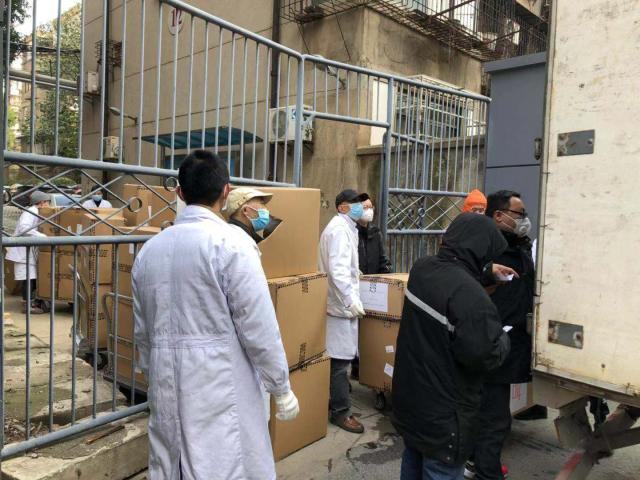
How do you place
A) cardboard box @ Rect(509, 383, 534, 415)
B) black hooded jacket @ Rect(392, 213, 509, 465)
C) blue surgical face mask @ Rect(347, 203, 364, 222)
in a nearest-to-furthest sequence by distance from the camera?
black hooded jacket @ Rect(392, 213, 509, 465), cardboard box @ Rect(509, 383, 534, 415), blue surgical face mask @ Rect(347, 203, 364, 222)

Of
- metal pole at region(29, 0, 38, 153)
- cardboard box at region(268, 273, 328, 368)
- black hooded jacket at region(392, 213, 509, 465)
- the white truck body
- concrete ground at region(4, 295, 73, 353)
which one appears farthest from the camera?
concrete ground at region(4, 295, 73, 353)

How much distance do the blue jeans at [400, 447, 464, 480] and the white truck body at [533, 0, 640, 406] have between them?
592 millimetres

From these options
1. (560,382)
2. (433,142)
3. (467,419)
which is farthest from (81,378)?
(433,142)

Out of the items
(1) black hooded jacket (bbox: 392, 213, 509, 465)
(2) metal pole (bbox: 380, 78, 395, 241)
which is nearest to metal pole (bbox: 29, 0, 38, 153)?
(1) black hooded jacket (bbox: 392, 213, 509, 465)

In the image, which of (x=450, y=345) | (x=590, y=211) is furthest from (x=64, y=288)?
(x=590, y=211)

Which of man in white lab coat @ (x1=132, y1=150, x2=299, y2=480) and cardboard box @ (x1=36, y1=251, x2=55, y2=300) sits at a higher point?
man in white lab coat @ (x1=132, y1=150, x2=299, y2=480)

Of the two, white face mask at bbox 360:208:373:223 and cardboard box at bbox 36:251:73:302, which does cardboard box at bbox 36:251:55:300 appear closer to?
cardboard box at bbox 36:251:73:302

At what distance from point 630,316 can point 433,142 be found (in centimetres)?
416

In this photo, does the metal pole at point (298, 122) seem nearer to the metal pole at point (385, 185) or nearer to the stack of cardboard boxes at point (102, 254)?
the stack of cardboard boxes at point (102, 254)

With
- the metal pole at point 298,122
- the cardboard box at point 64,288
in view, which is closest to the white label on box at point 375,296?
the metal pole at point 298,122

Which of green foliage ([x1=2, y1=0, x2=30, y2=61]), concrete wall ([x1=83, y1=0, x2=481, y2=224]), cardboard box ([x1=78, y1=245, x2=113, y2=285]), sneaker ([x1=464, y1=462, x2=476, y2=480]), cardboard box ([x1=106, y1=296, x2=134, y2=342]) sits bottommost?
sneaker ([x1=464, y1=462, x2=476, y2=480])

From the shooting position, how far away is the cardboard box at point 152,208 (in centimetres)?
304

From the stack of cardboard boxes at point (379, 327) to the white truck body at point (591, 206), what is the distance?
1.68 meters

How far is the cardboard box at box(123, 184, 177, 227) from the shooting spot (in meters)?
3.04
